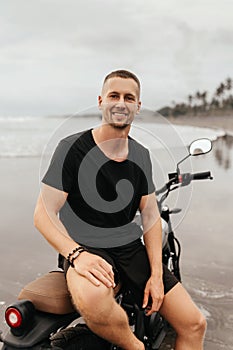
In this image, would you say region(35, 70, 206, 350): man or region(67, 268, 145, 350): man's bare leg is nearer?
region(67, 268, 145, 350): man's bare leg

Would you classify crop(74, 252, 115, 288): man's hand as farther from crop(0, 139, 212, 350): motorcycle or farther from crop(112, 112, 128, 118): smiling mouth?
crop(112, 112, 128, 118): smiling mouth

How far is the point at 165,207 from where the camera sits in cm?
338

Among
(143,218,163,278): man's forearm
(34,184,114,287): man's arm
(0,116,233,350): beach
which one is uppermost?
(34,184,114,287): man's arm

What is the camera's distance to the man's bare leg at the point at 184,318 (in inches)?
95.4

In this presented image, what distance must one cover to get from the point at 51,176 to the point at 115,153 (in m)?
0.41

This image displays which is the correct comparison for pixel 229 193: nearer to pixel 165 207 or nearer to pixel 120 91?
pixel 165 207

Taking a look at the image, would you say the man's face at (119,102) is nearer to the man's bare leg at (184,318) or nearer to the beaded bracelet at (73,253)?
the beaded bracelet at (73,253)

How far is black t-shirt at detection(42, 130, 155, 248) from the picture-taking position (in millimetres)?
2443

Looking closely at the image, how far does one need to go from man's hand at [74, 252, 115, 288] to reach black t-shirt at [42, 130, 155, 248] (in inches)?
10.9

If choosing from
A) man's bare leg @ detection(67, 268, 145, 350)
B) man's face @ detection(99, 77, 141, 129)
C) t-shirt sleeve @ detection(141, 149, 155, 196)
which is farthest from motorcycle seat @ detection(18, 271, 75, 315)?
man's face @ detection(99, 77, 141, 129)

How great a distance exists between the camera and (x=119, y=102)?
8.12 feet

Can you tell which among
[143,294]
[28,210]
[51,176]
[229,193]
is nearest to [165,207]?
[143,294]

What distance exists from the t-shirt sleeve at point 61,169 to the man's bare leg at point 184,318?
2.61 ft

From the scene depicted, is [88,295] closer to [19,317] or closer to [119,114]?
[19,317]
